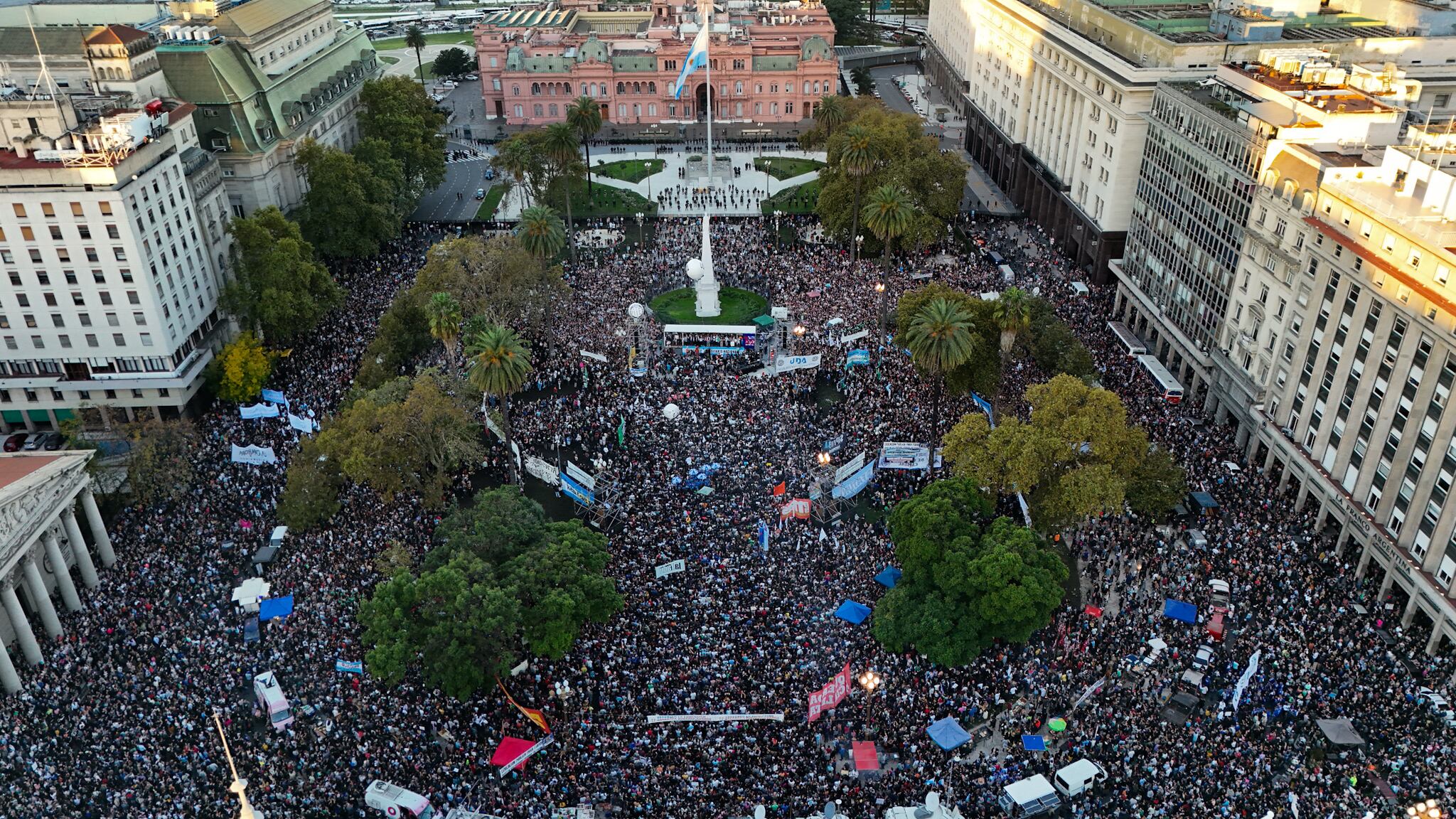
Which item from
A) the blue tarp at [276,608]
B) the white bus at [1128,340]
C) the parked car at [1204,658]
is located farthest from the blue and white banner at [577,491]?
the white bus at [1128,340]

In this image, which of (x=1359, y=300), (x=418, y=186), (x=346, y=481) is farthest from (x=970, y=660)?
(x=418, y=186)

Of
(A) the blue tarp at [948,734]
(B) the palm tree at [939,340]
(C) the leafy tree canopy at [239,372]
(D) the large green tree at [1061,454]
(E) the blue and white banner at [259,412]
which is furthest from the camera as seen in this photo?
(C) the leafy tree canopy at [239,372]

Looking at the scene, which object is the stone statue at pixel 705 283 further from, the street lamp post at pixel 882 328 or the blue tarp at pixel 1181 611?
the blue tarp at pixel 1181 611

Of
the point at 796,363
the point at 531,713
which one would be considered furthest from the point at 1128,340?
the point at 531,713

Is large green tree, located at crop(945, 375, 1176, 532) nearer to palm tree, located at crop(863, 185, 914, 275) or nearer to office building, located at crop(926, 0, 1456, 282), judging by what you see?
palm tree, located at crop(863, 185, 914, 275)

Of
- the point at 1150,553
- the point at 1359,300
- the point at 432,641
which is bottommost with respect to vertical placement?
the point at 1150,553

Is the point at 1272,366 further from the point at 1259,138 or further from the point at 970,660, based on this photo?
the point at 970,660

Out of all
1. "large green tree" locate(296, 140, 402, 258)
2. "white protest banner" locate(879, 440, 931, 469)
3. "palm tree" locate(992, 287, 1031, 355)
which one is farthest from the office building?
"large green tree" locate(296, 140, 402, 258)
